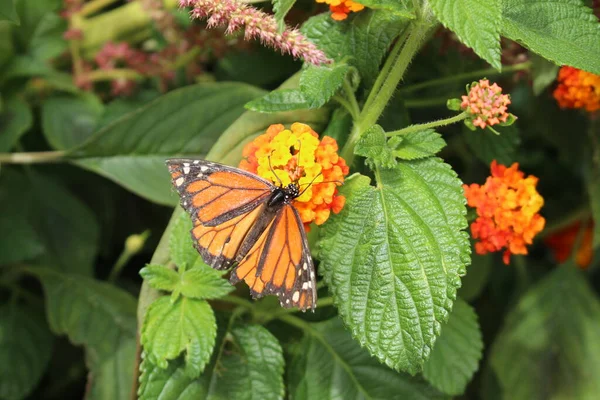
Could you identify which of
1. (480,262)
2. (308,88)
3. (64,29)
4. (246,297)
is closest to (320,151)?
(308,88)

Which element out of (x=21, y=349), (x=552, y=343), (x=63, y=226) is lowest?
(x=552, y=343)

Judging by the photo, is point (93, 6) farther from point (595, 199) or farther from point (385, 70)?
point (595, 199)

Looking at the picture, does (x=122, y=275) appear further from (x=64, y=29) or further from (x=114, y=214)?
(x=64, y=29)

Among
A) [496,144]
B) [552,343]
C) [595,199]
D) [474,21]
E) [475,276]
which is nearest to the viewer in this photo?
[474,21]

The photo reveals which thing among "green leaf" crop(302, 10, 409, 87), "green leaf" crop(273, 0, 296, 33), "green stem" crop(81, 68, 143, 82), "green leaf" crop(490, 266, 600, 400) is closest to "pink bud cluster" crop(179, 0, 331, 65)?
"green leaf" crop(273, 0, 296, 33)

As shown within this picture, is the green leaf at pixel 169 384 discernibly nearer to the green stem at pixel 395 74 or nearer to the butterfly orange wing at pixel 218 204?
the butterfly orange wing at pixel 218 204

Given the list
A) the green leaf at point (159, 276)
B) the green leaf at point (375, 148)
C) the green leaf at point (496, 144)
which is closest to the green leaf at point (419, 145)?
the green leaf at point (375, 148)

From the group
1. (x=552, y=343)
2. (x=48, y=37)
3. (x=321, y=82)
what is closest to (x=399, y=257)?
(x=321, y=82)
